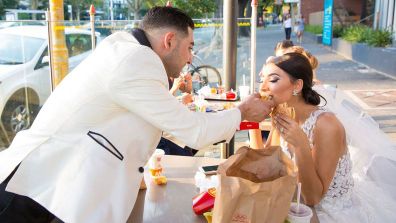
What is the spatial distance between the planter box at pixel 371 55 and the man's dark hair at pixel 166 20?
10.7 metres

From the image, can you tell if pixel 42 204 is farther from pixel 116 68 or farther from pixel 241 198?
pixel 241 198

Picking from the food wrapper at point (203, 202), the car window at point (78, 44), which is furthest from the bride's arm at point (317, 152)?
the car window at point (78, 44)

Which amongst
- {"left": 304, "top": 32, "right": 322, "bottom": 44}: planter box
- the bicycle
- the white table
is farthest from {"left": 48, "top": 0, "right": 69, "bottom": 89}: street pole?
{"left": 304, "top": 32, "right": 322, "bottom": 44}: planter box

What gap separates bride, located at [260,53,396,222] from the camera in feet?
7.24

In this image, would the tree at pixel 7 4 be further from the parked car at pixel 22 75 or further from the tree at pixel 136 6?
the parked car at pixel 22 75

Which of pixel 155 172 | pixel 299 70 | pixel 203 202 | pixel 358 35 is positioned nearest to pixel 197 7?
pixel 358 35

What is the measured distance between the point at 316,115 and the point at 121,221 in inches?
51.6

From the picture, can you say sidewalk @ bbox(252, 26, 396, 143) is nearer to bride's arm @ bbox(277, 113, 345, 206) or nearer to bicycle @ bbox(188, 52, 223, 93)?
bicycle @ bbox(188, 52, 223, 93)

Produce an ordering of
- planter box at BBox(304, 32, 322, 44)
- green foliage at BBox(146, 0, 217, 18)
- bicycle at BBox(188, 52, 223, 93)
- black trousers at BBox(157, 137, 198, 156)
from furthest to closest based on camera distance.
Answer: planter box at BBox(304, 32, 322, 44) → green foliage at BBox(146, 0, 217, 18) → bicycle at BBox(188, 52, 223, 93) → black trousers at BBox(157, 137, 198, 156)

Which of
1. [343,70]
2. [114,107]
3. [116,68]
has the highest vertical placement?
[116,68]

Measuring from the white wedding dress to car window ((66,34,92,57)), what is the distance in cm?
436

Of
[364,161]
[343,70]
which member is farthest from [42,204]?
[343,70]

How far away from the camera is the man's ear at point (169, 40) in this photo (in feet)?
6.52

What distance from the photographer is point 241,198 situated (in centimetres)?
155
